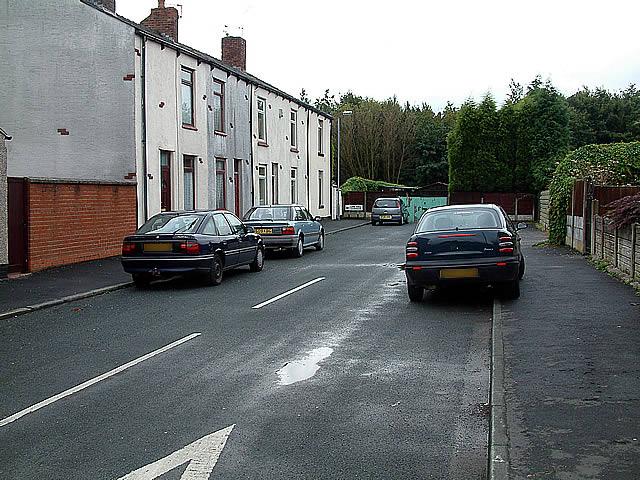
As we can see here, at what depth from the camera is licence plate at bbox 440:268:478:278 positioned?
12242 millimetres

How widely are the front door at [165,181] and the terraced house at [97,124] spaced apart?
3cm

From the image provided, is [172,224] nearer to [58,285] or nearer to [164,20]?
[58,285]

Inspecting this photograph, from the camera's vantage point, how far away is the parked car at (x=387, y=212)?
153 feet

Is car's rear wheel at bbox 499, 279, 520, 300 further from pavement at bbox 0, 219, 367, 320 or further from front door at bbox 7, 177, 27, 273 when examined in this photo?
front door at bbox 7, 177, 27, 273

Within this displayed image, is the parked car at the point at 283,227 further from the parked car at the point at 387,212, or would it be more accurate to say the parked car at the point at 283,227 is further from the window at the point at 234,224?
the parked car at the point at 387,212

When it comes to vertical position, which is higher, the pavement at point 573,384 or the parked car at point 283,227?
the parked car at point 283,227

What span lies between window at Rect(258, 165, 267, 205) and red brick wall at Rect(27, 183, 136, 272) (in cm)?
1280

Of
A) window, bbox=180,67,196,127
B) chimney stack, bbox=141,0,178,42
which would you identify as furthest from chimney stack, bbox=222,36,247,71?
window, bbox=180,67,196,127

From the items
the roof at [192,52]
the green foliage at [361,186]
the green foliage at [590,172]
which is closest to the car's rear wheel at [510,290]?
the green foliage at [590,172]

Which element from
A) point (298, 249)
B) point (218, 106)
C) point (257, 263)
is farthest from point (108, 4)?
point (257, 263)

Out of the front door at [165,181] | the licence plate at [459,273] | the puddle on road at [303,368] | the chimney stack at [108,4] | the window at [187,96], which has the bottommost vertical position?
the puddle on road at [303,368]

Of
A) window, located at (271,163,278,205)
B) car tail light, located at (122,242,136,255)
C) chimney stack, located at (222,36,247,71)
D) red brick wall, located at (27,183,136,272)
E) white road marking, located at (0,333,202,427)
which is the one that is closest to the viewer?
white road marking, located at (0,333,202,427)

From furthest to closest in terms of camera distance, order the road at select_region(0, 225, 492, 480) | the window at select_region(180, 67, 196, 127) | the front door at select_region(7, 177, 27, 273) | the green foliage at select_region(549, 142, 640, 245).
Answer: the window at select_region(180, 67, 196, 127), the green foliage at select_region(549, 142, 640, 245), the front door at select_region(7, 177, 27, 273), the road at select_region(0, 225, 492, 480)

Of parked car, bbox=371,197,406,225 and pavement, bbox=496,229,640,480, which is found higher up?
parked car, bbox=371,197,406,225
